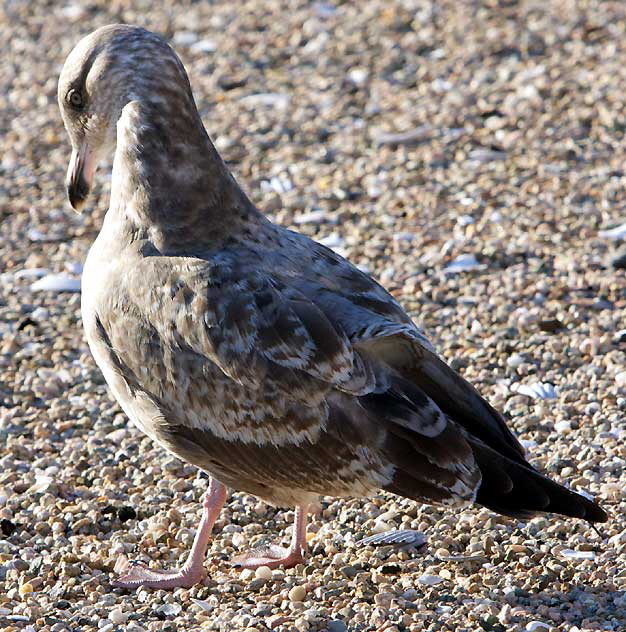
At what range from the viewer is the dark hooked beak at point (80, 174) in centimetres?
576

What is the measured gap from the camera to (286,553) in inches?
209

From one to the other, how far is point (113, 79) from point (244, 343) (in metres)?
1.32

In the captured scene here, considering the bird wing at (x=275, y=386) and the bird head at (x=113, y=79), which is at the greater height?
the bird head at (x=113, y=79)

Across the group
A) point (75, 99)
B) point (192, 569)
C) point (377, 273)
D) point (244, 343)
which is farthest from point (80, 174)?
A: point (377, 273)

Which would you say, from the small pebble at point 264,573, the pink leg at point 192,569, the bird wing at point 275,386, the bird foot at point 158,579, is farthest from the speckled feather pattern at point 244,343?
the bird foot at point 158,579

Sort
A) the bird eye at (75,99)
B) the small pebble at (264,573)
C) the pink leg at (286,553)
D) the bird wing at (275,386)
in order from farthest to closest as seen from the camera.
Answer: the bird eye at (75,99) < the pink leg at (286,553) < the small pebble at (264,573) < the bird wing at (275,386)

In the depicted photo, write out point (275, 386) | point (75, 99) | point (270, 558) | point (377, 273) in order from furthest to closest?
point (377, 273) → point (75, 99) → point (270, 558) → point (275, 386)

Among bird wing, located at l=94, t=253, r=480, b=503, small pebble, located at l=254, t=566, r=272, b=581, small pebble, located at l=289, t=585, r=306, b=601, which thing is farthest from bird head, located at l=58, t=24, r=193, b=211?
small pebble, located at l=289, t=585, r=306, b=601

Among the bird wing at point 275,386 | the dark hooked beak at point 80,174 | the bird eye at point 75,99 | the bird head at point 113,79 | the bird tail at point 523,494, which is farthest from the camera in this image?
the dark hooked beak at point 80,174

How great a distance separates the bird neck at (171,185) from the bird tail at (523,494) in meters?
1.41

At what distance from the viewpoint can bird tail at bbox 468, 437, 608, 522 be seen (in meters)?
4.64

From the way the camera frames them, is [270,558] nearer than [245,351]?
No

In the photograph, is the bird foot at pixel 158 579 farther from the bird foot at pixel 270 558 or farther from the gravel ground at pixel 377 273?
the bird foot at pixel 270 558

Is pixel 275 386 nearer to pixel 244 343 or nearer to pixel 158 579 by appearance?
pixel 244 343
